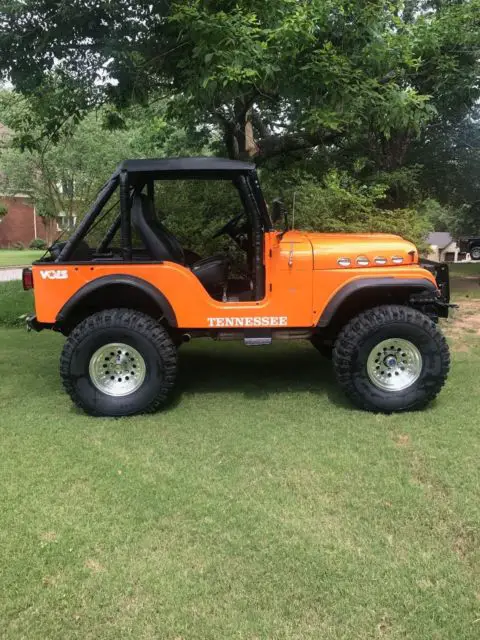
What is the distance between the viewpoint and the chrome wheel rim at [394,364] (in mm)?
4539

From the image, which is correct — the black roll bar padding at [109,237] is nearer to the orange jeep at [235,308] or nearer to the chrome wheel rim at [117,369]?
the orange jeep at [235,308]

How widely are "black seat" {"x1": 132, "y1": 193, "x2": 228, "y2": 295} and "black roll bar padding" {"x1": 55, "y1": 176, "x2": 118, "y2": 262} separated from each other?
30 cm

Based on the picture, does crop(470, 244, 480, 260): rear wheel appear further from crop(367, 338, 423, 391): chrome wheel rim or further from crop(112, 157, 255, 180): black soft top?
crop(112, 157, 255, 180): black soft top

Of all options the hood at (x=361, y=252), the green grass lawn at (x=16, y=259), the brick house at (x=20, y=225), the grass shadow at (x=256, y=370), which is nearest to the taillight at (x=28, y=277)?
the grass shadow at (x=256, y=370)

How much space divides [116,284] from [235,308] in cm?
94

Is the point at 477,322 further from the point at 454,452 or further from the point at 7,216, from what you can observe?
the point at 7,216

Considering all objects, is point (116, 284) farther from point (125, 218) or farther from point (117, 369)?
point (117, 369)

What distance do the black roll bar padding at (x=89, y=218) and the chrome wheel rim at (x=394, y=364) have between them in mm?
2436

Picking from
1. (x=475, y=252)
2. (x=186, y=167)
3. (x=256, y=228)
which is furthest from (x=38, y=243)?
(x=256, y=228)

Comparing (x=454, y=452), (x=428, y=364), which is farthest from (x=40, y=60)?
(x=454, y=452)

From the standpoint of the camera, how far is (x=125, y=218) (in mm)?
4566

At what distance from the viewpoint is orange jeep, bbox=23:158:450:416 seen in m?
4.45

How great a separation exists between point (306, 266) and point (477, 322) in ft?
17.1

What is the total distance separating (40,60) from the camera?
6414mm
